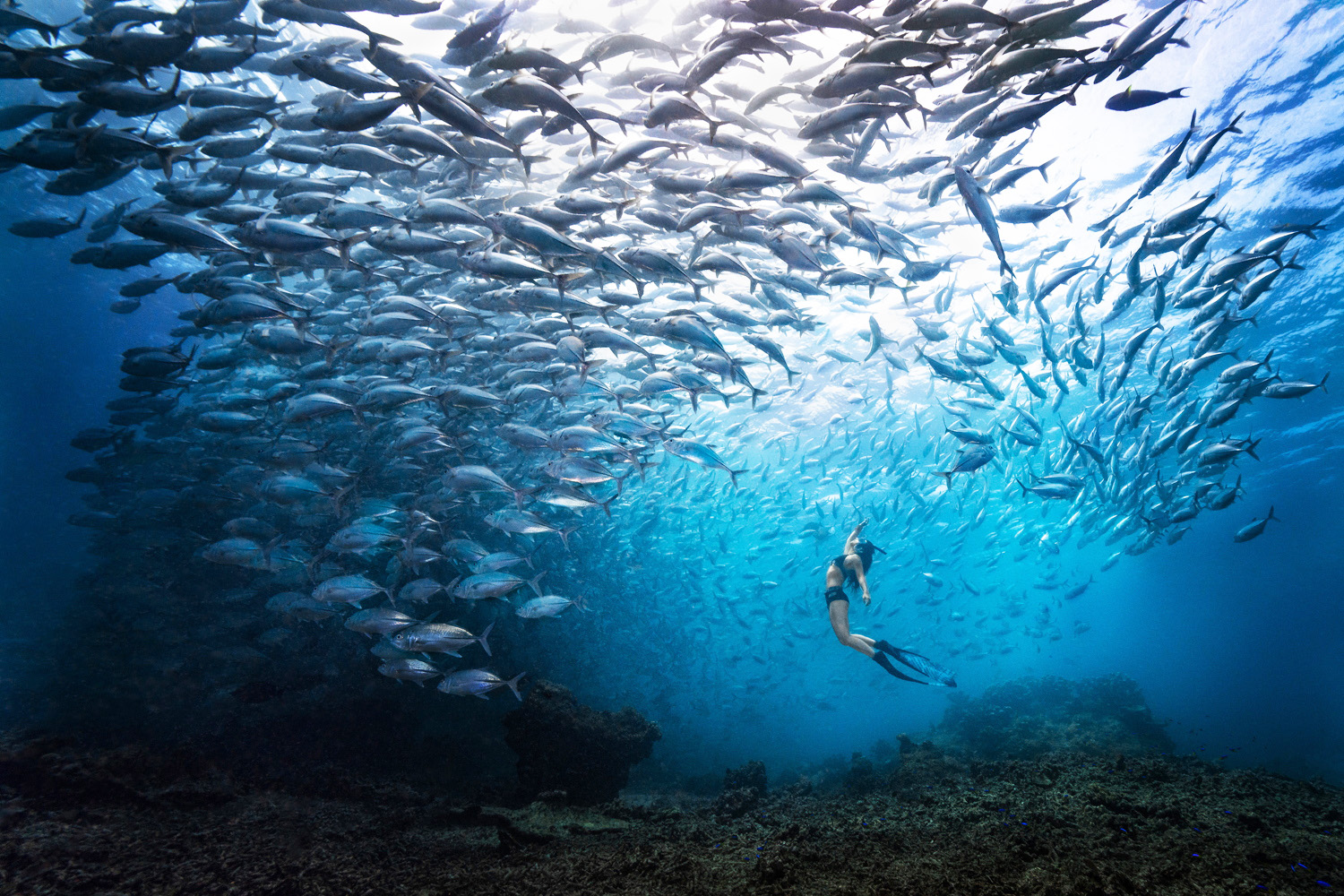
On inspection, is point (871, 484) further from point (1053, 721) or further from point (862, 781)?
point (862, 781)

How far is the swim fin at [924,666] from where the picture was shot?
5.87 metres

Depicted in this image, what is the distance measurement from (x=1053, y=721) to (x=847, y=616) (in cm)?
1648

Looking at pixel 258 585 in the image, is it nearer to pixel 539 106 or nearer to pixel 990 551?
pixel 539 106

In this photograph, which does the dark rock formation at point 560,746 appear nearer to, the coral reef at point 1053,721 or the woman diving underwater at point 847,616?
the woman diving underwater at point 847,616

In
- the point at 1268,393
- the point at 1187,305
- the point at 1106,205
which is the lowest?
the point at 1268,393

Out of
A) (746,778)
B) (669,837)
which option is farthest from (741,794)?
(669,837)

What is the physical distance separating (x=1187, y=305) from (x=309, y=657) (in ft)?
52.6

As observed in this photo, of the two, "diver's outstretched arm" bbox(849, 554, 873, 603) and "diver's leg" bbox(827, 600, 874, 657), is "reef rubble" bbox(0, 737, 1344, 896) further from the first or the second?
"diver's outstretched arm" bbox(849, 554, 873, 603)

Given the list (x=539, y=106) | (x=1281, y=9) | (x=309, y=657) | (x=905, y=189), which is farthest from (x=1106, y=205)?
(x=309, y=657)

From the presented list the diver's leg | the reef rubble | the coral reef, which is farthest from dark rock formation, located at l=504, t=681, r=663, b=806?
the coral reef

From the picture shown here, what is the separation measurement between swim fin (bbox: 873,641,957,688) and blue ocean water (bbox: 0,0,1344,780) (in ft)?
21.0

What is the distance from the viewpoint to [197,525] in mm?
10820

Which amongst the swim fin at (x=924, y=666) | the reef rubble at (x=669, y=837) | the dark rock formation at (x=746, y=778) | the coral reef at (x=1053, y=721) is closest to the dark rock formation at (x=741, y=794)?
the dark rock formation at (x=746, y=778)

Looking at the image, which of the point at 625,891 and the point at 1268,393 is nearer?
the point at 625,891
